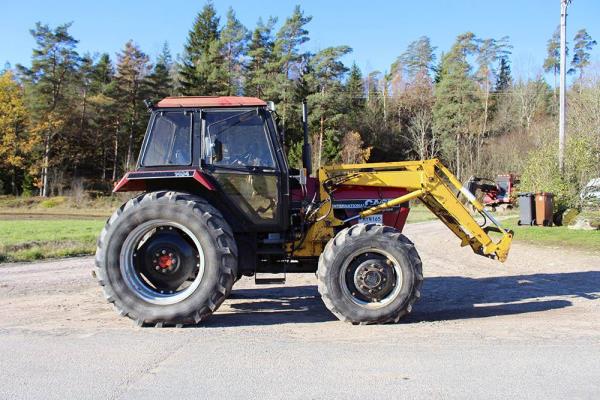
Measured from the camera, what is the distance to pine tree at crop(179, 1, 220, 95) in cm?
4550

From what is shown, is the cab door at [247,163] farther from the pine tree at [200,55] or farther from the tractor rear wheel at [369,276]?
the pine tree at [200,55]

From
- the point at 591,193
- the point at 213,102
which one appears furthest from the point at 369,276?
the point at 591,193

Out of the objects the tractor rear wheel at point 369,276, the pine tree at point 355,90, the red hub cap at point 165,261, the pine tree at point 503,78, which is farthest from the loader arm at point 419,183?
the pine tree at point 503,78

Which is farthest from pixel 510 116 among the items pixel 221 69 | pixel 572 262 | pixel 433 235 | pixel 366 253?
pixel 366 253

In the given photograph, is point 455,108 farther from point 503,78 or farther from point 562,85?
point 562,85

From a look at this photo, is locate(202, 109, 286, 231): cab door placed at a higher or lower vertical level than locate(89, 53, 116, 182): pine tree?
lower

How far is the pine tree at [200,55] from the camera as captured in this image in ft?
149

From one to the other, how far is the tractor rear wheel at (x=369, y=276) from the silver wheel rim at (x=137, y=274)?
1.39 m

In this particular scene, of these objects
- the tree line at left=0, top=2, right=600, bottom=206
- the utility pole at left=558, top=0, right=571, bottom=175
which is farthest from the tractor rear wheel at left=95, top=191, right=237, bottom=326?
the tree line at left=0, top=2, right=600, bottom=206

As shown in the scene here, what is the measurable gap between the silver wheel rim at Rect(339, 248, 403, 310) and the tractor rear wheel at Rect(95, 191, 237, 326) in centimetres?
121

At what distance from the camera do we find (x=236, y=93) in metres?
43.9

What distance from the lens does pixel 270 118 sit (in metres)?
6.20

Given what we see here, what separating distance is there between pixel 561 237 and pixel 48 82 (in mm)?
43579

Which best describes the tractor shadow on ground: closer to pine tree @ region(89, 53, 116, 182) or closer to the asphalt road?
the asphalt road
